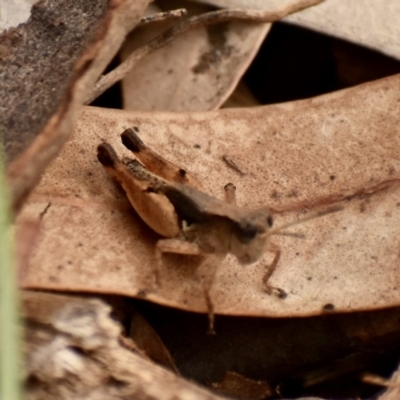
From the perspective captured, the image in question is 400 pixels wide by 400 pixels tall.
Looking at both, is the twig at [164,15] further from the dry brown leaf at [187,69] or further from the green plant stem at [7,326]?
the green plant stem at [7,326]

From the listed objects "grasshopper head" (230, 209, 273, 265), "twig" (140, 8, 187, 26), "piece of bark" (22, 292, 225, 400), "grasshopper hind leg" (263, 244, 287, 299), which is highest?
"twig" (140, 8, 187, 26)

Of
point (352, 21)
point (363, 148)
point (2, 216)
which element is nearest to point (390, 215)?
point (363, 148)

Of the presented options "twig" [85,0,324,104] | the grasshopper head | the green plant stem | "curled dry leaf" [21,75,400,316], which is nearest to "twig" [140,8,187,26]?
"twig" [85,0,324,104]

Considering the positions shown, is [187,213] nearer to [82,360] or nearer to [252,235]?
[252,235]

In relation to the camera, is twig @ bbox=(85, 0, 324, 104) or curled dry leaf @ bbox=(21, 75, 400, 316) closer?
curled dry leaf @ bbox=(21, 75, 400, 316)

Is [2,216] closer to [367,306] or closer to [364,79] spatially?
[367,306]

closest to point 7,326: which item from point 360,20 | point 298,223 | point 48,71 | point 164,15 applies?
point 48,71

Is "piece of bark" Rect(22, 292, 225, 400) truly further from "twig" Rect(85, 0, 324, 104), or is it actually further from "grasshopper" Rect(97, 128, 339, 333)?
"twig" Rect(85, 0, 324, 104)
